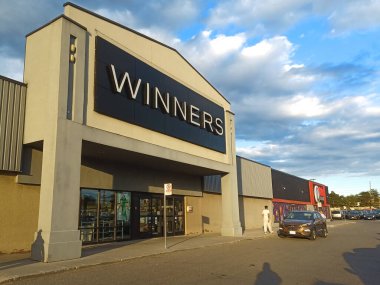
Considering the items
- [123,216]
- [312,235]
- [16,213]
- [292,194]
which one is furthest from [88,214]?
[292,194]

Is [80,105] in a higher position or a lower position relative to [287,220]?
higher

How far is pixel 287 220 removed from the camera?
71.1 feet

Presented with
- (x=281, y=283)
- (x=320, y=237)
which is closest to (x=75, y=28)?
(x=281, y=283)

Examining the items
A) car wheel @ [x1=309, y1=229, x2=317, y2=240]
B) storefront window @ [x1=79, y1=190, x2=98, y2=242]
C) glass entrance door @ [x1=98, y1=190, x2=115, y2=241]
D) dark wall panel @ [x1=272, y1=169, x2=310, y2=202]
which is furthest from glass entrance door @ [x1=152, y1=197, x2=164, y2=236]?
dark wall panel @ [x1=272, y1=169, x2=310, y2=202]

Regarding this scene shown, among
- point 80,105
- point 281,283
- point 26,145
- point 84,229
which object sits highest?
point 80,105

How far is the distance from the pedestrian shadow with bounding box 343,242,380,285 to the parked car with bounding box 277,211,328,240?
4.01 metres

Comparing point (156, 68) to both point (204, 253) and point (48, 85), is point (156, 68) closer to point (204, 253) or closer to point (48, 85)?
point (48, 85)

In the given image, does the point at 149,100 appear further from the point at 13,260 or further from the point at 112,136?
the point at 13,260

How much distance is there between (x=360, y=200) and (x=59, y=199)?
147 meters

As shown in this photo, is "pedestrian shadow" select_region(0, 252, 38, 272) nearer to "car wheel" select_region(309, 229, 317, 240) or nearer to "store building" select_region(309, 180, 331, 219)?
"car wheel" select_region(309, 229, 317, 240)

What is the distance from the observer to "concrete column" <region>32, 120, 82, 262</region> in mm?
11352

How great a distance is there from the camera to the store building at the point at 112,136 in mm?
12148

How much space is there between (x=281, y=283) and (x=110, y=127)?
8.59 m

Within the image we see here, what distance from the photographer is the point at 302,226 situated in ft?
67.0
